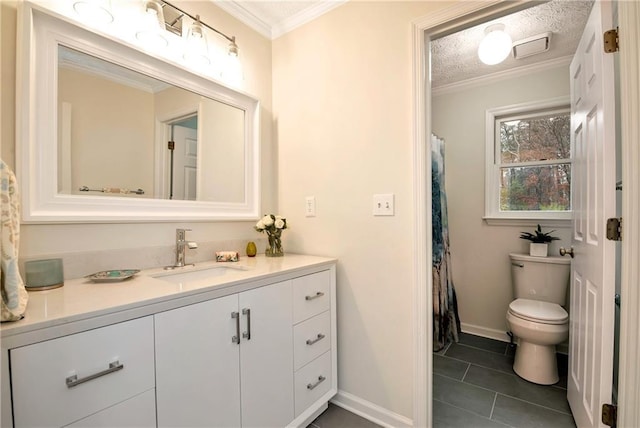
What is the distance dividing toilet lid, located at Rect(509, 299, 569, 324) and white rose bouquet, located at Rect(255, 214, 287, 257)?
66.3 inches

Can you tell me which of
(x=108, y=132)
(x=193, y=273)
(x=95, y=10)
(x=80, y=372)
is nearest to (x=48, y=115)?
(x=108, y=132)

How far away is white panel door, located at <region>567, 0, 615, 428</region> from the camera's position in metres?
1.11

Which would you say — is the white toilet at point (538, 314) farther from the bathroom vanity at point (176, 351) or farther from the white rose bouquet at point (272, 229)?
the white rose bouquet at point (272, 229)

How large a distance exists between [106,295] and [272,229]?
0.95 m

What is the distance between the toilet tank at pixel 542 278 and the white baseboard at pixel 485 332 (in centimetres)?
44

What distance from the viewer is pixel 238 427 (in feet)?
3.71

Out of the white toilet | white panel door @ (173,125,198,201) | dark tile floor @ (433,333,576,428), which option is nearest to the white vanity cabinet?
white panel door @ (173,125,198,201)

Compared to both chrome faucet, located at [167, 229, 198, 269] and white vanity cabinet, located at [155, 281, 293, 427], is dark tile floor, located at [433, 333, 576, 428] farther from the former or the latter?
chrome faucet, located at [167, 229, 198, 269]

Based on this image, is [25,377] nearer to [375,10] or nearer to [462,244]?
[375,10]

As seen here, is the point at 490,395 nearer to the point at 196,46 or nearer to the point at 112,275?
Answer: the point at 112,275

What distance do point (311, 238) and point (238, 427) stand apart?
1.03 m

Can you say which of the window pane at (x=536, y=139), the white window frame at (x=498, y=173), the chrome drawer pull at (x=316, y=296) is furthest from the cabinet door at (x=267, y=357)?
the window pane at (x=536, y=139)

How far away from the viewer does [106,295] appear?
2.98 feet

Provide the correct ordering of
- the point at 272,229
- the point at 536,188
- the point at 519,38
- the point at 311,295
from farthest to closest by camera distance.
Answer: the point at 536,188 → the point at 519,38 → the point at 272,229 → the point at 311,295
